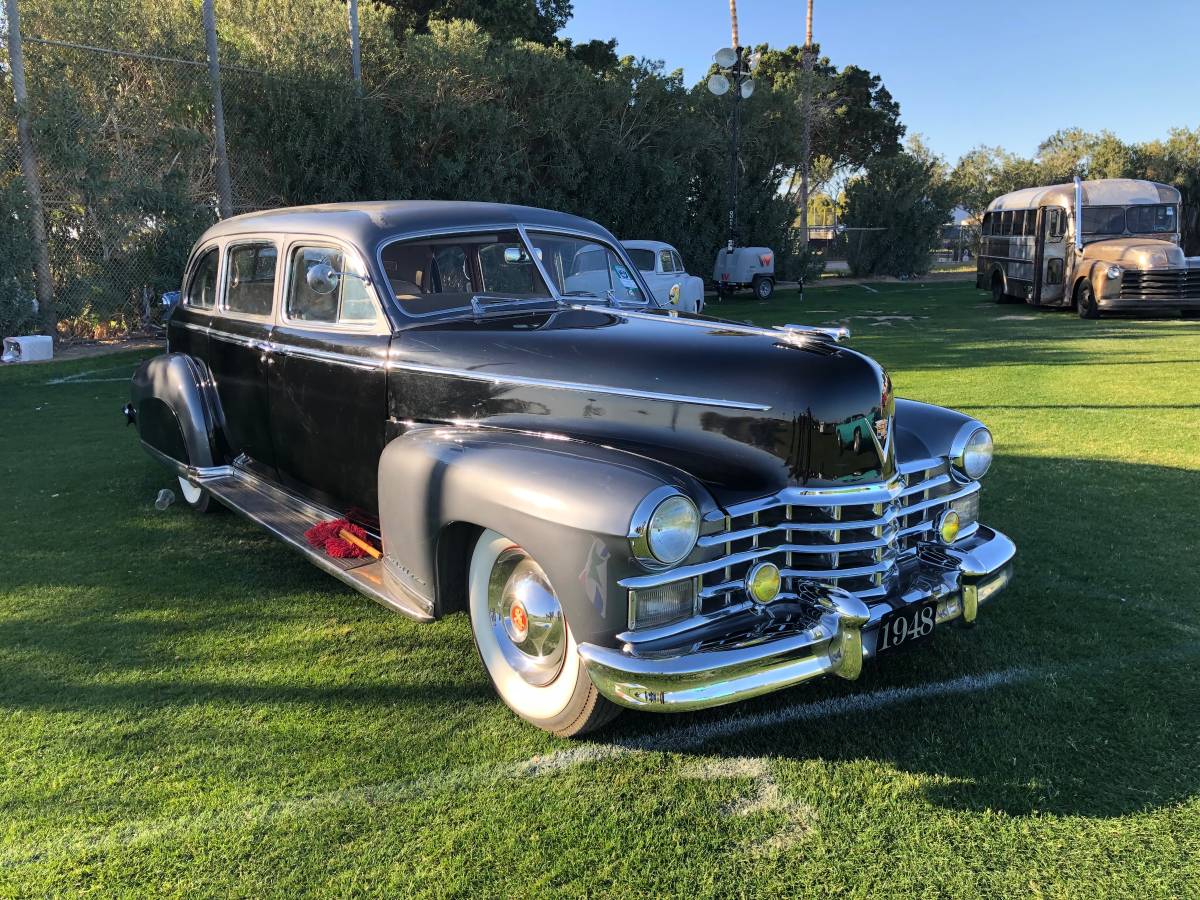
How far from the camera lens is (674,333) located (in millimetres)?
3461

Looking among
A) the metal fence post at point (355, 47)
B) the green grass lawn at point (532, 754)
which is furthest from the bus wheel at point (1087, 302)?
the metal fence post at point (355, 47)

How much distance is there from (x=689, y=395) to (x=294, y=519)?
2251mm

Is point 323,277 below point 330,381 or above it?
above

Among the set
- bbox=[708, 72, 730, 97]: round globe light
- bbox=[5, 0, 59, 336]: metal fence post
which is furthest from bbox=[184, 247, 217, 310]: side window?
bbox=[708, 72, 730, 97]: round globe light

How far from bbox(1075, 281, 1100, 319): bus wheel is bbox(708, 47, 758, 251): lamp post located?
8.18 metres

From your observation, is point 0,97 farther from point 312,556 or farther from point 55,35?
point 312,556

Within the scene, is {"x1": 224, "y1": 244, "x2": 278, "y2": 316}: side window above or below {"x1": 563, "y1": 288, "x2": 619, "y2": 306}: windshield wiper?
above

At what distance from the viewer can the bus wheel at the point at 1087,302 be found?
17172 mm

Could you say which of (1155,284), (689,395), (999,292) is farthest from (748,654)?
(999,292)

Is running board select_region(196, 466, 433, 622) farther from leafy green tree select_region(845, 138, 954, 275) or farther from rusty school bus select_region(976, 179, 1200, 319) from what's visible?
leafy green tree select_region(845, 138, 954, 275)

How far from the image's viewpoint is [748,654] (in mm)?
2629

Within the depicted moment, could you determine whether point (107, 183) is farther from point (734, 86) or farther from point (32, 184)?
point (734, 86)

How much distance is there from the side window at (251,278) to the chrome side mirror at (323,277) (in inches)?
25.5

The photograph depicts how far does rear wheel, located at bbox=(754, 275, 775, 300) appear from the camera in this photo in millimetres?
23312
